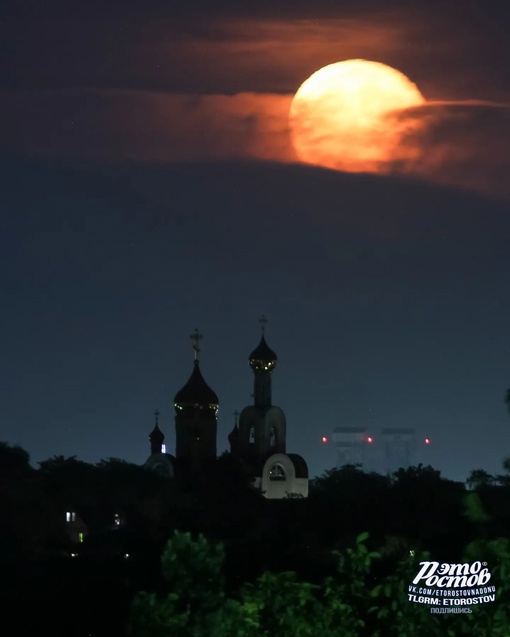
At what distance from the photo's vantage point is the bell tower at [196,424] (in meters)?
117

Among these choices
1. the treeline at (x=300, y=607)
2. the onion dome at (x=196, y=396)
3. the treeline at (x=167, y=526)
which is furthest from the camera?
the onion dome at (x=196, y=396)

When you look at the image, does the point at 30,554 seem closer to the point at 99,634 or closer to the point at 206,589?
the point at 99,634

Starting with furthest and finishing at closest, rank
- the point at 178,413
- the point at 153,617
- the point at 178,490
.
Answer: the point at 178,413 → the point at 178,490 → the point at 153,617

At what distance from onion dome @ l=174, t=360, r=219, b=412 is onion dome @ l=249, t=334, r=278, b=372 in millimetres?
4737

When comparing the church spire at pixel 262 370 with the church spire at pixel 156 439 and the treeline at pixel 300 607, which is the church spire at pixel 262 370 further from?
the treeline at pixel 300 607

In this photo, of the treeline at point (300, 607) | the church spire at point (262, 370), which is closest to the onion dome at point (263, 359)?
the church spire at point (262, 370)

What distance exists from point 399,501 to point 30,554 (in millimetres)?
25929

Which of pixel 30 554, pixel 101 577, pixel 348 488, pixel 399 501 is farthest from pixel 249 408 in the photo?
pixel 101 577

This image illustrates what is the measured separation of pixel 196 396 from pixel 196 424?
197 centimetres

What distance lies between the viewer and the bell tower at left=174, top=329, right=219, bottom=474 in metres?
117

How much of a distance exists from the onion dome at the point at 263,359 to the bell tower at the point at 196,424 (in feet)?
14.5

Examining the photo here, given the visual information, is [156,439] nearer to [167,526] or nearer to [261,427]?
[261,427]

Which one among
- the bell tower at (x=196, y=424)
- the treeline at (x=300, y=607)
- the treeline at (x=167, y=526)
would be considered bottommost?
the treeline at (x=300, y=607)

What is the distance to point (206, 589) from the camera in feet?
76.4
